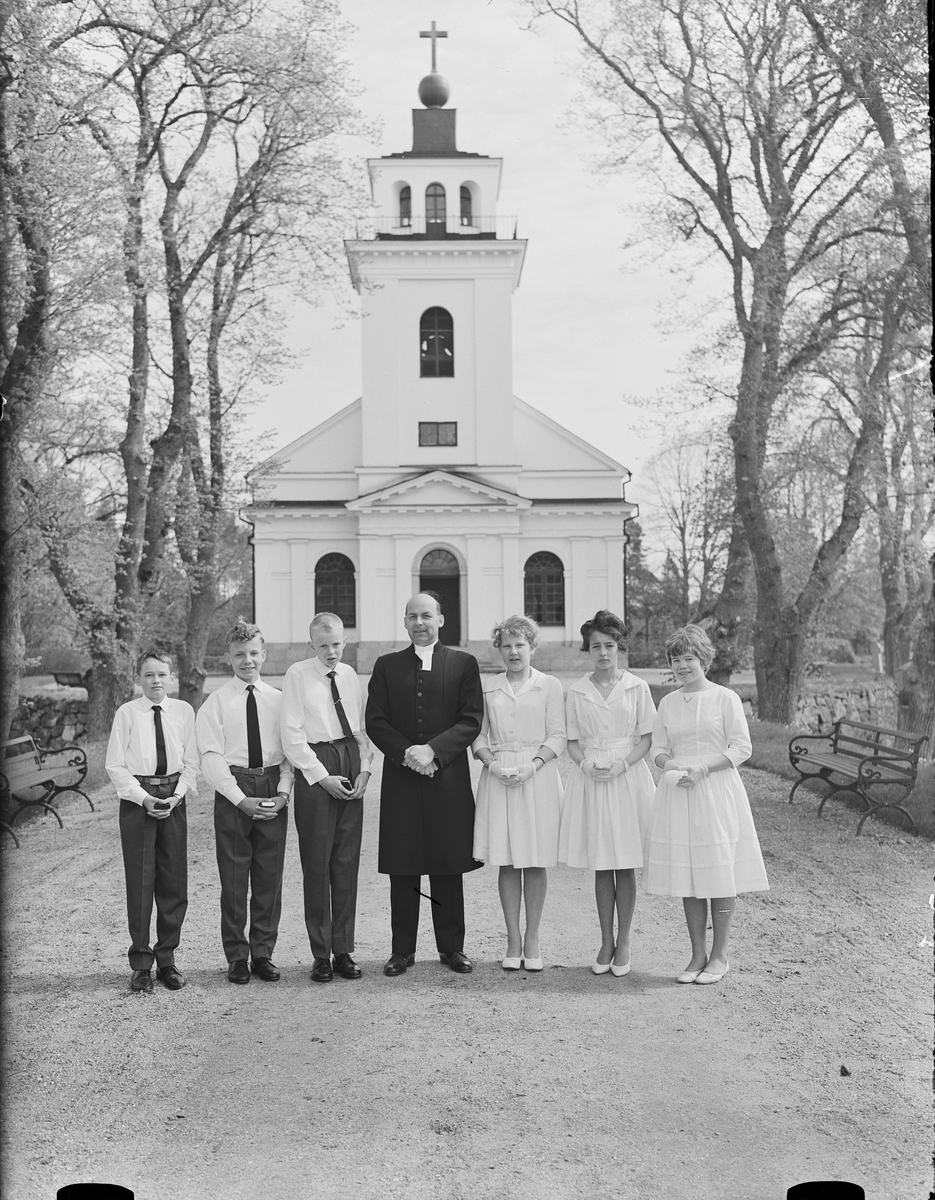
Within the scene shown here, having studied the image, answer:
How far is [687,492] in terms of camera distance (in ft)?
91.4

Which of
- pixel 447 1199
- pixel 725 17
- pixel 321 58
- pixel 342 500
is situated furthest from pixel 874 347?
pixel 342 500

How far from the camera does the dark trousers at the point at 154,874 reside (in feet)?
16.8

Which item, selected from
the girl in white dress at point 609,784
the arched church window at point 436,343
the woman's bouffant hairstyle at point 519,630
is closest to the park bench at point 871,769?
the girl in white dress at point 609,784

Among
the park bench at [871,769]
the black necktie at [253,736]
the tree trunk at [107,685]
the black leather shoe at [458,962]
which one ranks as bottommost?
the black leather shoe at [458,962]

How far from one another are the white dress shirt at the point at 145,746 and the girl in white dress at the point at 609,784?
1808 millimetres

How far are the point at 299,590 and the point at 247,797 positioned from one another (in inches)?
979

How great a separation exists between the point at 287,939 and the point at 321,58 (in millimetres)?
8963

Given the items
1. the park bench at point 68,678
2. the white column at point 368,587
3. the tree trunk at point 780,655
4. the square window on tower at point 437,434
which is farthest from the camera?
the square window on tower at point 437,434

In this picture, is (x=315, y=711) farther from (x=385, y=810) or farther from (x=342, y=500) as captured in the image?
(x=342, y=500)

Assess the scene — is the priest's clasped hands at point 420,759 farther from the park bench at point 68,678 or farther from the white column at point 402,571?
the white column at point 402,571

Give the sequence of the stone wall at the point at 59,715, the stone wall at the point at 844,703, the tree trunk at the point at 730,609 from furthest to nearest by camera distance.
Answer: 1. the stone wall at the point at 844,703
2. the stone wall at the point at 59,715
3. the tree trunk at the point at 730,609

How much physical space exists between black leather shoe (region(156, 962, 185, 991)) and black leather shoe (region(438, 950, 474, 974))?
4.08ft

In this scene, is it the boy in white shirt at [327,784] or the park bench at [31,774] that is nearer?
the boy in white shirt at [327,784]

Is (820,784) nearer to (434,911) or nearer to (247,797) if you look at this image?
(434,911)
